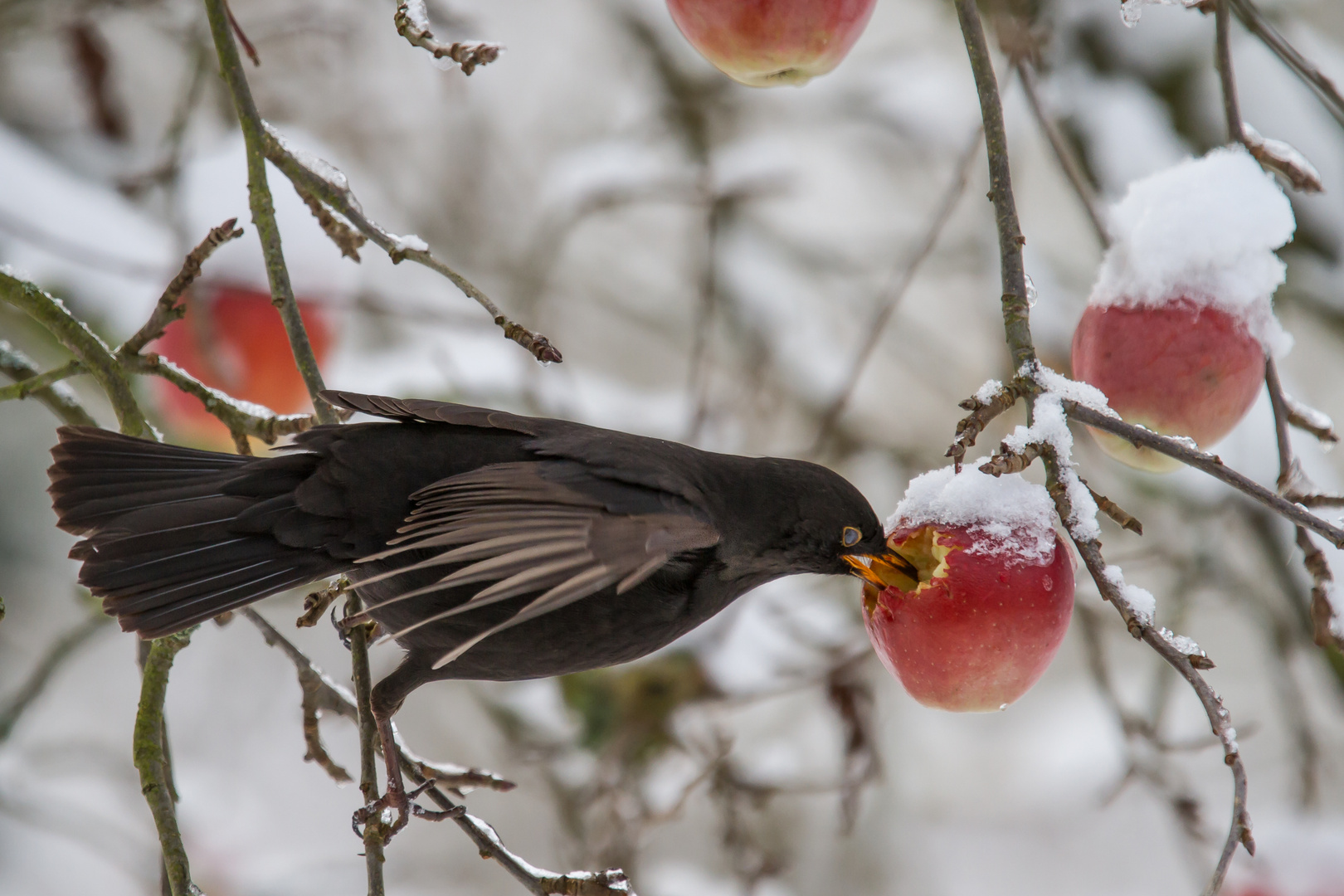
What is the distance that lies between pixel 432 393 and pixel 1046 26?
2178mm

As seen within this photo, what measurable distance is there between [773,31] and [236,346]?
5.84 ft

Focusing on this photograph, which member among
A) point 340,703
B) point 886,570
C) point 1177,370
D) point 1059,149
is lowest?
point 340,703

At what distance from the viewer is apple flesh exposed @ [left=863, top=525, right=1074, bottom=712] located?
5.63ft

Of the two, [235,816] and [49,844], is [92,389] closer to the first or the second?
[235,816]

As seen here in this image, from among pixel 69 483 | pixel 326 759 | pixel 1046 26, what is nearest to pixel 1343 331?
pixel 1046 26

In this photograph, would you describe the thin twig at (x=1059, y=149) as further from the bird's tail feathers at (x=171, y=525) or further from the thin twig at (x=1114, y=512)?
the bird's tail feathers at (x=171, y=525)

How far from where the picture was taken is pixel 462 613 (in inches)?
72.5

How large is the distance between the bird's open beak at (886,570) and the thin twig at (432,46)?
1.00 metres

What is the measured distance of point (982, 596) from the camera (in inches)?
67.6

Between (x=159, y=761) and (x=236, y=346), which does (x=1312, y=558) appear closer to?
(x=159, y=761)

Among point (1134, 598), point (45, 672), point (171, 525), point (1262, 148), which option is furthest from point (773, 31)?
point (45, 672)

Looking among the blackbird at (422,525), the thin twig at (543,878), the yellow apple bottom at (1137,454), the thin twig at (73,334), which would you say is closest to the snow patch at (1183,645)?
the yellow apple bottom at (1137,454)

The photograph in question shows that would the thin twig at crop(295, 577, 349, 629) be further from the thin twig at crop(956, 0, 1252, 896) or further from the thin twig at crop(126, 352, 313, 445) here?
the thin twig at crop(956, 0, 1252, 896)

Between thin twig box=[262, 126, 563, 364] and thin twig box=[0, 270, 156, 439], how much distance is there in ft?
1.35
